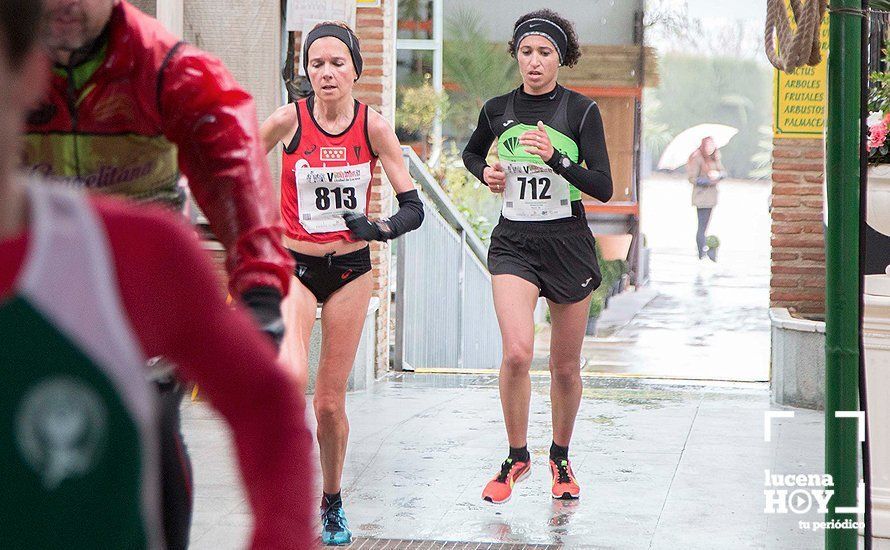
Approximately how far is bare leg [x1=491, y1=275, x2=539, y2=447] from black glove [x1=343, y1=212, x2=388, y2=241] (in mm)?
941

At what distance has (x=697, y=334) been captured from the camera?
48.2 ft

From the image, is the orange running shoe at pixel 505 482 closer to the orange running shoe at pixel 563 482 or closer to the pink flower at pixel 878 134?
the orange running shoe at pixel 563 482

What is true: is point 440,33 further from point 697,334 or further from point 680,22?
point 697,334

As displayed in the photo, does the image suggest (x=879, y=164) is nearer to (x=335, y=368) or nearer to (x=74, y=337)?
(x=335, y=368)

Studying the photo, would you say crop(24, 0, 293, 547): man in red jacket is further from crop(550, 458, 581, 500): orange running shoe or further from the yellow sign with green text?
the yellow sign with green text

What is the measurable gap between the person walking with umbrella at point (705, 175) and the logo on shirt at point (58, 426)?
20706 mm

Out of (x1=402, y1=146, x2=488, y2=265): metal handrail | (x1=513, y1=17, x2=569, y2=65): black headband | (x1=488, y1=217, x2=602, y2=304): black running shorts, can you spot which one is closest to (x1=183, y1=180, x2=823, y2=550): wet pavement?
(x1=488, y1=217, x2=602, y2=304): black running shorts

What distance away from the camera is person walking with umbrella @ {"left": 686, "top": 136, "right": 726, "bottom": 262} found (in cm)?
2150

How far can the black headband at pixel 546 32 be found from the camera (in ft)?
20.0

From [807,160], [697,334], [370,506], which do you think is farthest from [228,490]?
[697,334]

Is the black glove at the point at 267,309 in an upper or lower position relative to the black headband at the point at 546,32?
lower

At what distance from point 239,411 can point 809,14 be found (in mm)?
3191

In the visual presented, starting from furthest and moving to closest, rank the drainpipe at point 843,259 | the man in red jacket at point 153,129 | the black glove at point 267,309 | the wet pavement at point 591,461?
the wet pavement at point 591,461 < the drainpipe at point 843,259 < the man in red jacket at point 153,129 < the black glove at point 267,309

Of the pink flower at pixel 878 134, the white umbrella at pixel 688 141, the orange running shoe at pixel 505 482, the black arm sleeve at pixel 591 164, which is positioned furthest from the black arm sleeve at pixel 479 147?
the white umbrella at pixel 688 141
